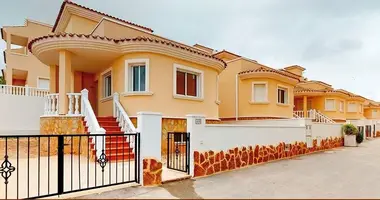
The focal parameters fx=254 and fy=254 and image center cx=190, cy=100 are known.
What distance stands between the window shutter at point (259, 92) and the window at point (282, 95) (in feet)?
4.89

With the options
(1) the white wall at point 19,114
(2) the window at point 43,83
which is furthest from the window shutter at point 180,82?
(2) the window at point 43,83

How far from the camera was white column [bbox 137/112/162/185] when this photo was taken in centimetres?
681

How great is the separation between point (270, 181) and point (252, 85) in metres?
12.1

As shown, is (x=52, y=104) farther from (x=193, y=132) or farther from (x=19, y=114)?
(x=193, y=132)

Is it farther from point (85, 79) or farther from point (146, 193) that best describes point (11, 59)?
point (146, 193)

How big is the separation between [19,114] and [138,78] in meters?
9.60

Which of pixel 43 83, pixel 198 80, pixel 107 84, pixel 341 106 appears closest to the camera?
pixel 198 80

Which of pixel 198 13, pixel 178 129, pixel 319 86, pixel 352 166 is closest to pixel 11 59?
pixel 198 13

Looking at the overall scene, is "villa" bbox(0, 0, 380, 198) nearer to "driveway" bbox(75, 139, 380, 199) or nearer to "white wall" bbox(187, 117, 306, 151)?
"white wall" bbox(187, 117, 306, 151)

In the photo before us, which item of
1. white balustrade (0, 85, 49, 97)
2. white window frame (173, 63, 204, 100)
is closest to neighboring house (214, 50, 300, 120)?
white window frame (173, 63, 204, 100)

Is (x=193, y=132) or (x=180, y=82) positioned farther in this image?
(x=180, y=82)

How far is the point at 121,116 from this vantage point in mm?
11469

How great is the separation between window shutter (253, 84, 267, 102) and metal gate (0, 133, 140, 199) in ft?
38.1

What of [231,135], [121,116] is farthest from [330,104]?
[121,116]
